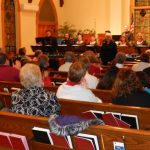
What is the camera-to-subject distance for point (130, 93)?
3.46m

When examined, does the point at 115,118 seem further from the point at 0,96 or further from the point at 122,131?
the point at 0,96

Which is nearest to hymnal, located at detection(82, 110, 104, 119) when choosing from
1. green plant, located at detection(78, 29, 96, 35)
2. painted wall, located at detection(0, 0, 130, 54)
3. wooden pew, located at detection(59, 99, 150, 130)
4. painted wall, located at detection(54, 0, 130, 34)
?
wooden pew, located at detection(59, 99, 150, 130)

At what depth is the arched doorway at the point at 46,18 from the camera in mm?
15149

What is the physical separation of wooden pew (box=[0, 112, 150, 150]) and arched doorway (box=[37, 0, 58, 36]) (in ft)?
40.8

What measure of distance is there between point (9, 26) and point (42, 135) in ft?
38.2

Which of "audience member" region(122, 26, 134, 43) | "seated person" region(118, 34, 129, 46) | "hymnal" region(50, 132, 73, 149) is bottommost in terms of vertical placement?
"hymnal" region(50, 132, 73, 149)

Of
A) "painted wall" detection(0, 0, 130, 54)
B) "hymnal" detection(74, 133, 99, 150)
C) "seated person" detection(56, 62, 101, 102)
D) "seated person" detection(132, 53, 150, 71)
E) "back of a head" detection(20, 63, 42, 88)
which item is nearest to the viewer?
"hymnal" detection(74, 133, 99, 150)

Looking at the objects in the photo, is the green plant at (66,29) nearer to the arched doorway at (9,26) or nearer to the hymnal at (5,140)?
the arched doorway at (9,26)

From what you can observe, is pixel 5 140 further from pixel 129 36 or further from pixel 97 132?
pixel 129 36

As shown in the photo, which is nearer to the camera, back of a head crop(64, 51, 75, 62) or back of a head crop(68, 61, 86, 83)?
back of a head crop(68, 61, 86, 83)

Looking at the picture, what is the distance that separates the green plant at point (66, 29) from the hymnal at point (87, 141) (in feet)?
44.7

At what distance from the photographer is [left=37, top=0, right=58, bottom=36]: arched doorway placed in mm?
15149

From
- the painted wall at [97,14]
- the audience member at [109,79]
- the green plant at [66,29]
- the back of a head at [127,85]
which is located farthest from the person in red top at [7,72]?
the green plant at [66,29]

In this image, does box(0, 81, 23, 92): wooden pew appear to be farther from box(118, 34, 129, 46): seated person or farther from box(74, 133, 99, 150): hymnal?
box(118, 34, 129, 46): seated person
